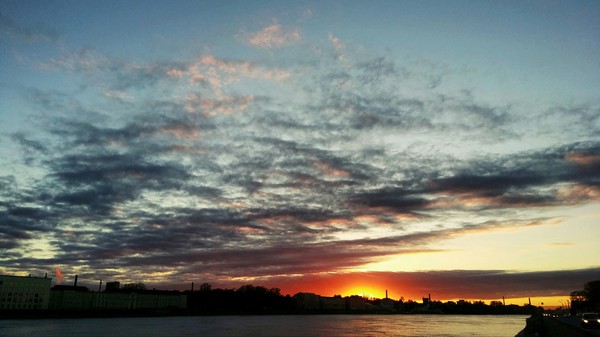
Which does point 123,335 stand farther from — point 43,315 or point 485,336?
point 43,315

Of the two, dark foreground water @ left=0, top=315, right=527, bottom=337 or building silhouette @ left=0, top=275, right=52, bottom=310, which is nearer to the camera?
dark foreground water @ left=0, top=315, right=527, bottom=337

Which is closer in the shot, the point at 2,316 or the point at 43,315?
the point at 2,316

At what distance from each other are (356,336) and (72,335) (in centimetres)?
5431

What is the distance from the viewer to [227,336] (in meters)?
86.4

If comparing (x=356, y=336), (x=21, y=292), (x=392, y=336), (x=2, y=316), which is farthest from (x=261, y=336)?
(x=21, y=292)

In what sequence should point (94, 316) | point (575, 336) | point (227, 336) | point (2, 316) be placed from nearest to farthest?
point (575, 336) < point (227, 336) < point (2, 316) < point (94, 316)

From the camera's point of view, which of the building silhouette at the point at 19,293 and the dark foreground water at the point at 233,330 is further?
the building silhouette at the point at 19,293

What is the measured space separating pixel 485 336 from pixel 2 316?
16013 cm

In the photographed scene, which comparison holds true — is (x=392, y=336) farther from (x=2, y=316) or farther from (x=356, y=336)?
(x=2, y=316)

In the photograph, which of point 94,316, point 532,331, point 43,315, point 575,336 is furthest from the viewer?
point 94,316

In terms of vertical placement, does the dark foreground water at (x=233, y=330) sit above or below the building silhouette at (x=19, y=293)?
below

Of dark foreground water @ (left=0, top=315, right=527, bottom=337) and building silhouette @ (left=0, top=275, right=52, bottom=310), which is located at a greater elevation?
building silhouette @ (left=0, top=275, right=52, bottom=310)

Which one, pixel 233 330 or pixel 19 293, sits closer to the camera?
pixel 233 330

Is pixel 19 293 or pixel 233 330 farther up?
pixel 19 293
